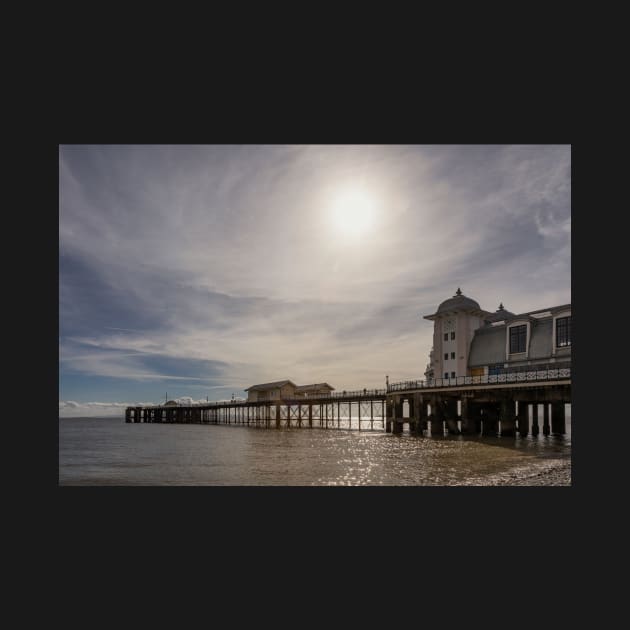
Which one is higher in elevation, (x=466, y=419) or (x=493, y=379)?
(x=493, y=379)

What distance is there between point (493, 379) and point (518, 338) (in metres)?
4.23

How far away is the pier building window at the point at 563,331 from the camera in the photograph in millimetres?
30516

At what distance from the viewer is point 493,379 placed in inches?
1294

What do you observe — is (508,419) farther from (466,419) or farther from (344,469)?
(344,469)

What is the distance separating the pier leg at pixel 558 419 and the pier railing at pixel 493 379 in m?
11.3

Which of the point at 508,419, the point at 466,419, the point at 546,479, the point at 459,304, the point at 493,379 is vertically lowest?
the point at 466,419

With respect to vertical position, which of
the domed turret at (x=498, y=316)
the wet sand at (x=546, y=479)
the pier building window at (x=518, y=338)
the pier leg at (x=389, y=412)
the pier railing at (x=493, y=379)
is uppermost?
the domed turret at (x=498, y=316)

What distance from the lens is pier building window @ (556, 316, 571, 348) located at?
3052 centimetres

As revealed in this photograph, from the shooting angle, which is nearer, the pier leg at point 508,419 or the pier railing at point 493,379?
the pier railing at point 493,379

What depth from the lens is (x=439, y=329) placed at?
40.4 meters

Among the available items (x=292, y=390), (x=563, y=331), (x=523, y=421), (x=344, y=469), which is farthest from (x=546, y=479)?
(x=292, y=390)

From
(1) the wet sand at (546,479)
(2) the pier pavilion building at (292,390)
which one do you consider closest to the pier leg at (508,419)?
(1) the wet sand at (546,479)

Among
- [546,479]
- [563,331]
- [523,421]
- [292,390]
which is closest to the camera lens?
[546,479]

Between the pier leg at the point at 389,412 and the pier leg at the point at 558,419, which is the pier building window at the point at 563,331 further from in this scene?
the pier leg at the point at 389,412
